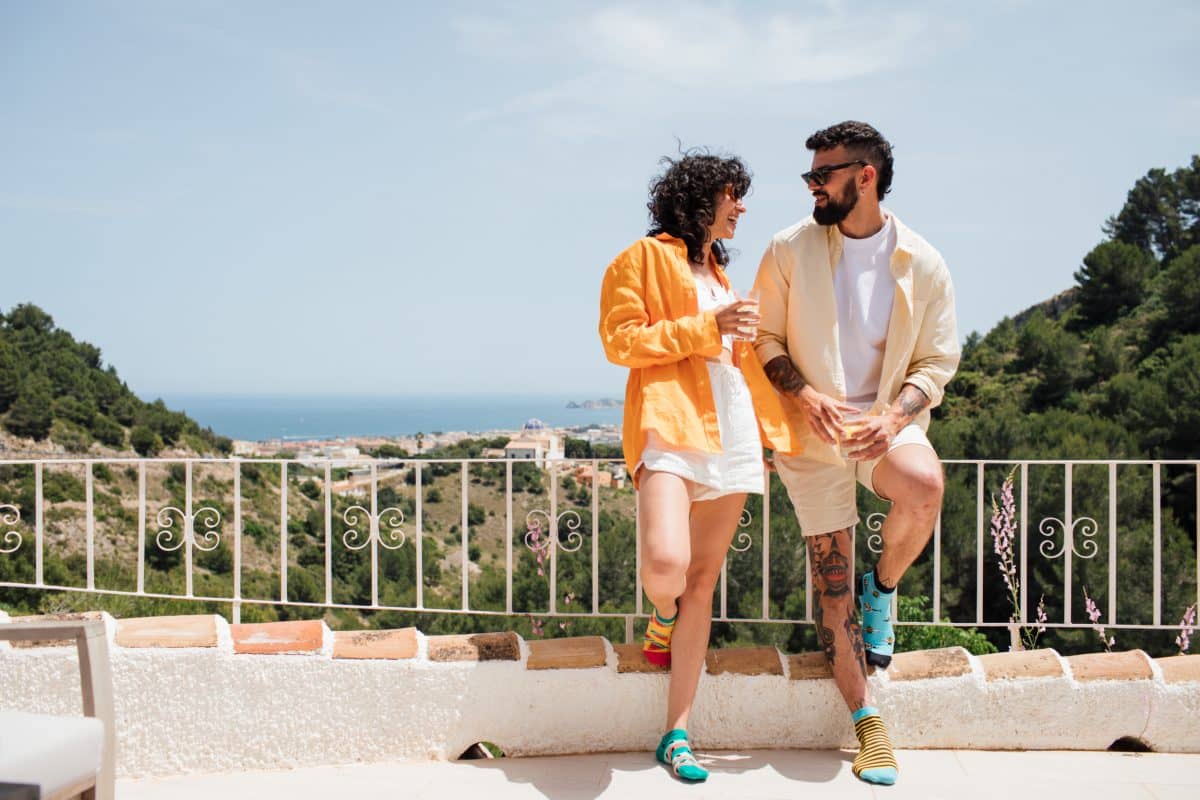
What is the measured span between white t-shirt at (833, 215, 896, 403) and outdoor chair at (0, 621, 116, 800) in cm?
202

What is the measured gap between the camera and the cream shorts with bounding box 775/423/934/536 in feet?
8.54

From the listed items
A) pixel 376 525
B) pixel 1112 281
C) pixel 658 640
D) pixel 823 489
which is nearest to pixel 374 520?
pixel 376 525

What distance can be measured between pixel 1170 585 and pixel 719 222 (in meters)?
13.7

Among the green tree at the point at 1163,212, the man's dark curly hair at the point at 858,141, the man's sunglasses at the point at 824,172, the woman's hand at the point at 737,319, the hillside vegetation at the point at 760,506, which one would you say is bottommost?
the hillside vegetation at the point at 760,506

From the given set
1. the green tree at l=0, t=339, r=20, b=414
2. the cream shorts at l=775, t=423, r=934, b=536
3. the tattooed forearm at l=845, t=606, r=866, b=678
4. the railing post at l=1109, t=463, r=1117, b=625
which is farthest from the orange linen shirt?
the green tree at l=0, t=339, r=20, b=414

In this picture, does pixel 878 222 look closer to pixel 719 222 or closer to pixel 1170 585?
pixel 719 222

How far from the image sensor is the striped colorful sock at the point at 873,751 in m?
2.37

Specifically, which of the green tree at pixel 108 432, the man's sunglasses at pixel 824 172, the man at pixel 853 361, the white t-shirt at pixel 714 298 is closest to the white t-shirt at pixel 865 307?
the man at pixel 853 361

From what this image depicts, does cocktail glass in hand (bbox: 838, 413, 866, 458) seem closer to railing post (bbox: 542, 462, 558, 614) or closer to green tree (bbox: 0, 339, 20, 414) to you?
railing post (bbox: 542, 462, 558, 614)

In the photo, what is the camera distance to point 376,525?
2.94m

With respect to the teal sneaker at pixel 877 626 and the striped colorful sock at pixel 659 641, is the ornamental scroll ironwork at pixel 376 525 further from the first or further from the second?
the teal sneaker at pixel 877 626

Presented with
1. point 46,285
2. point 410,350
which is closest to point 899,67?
point 410,350

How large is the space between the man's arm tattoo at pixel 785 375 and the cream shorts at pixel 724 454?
137 millimetres

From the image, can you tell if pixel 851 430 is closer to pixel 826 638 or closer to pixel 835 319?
pixel 835 319
